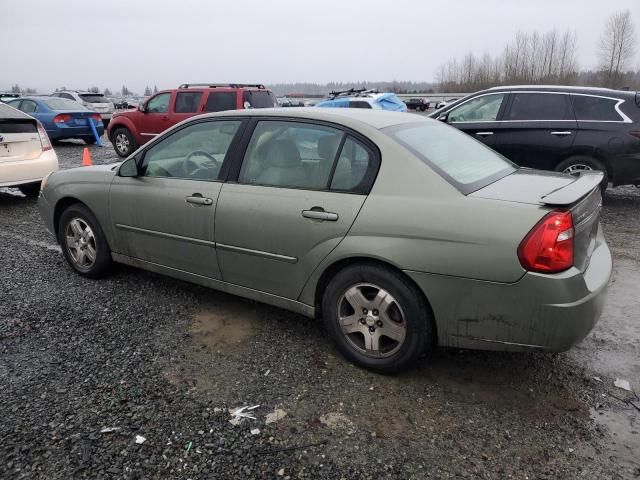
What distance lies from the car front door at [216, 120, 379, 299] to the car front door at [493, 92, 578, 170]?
17.5 ft

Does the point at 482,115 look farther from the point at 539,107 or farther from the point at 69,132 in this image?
the point at 69,132

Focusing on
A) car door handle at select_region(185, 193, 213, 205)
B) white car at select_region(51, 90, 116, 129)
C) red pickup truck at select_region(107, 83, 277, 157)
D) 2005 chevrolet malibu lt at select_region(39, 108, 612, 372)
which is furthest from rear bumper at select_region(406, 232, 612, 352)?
A: white car at select_region(51, 90, 116, 129)

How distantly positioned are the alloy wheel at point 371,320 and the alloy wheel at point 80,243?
2.60 metres

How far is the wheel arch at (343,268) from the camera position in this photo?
9.26ft

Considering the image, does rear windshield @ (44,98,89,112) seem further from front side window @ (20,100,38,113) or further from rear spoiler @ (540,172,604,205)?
rear spoiler @ (540,172,604,205)

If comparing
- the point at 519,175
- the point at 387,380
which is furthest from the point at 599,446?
the point at 519,175

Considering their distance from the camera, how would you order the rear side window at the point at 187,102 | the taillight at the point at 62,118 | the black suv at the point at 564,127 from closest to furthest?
the black suv at the point at 564,127 < the rear side window at the point at 187,102 < the taillight at the point at 62,118

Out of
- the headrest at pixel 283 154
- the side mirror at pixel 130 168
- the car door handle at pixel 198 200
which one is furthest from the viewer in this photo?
the side mirror at pixel 130 168

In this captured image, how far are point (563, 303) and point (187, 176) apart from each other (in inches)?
A: 107

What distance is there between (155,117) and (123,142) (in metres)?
1.39

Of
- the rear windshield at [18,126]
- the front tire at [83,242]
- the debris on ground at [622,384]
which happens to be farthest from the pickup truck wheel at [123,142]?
the debris on ground at [622,384]

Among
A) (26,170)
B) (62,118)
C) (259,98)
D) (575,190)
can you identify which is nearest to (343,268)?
(575,190)

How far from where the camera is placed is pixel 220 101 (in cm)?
1201

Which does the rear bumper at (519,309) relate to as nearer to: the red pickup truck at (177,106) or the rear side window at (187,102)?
the red pickup truck at (177,106)
